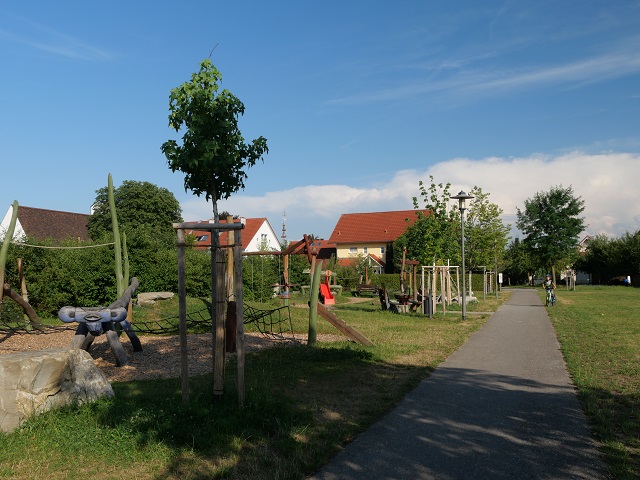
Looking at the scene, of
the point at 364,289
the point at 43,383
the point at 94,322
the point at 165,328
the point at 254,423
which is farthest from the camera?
the point at 364,289

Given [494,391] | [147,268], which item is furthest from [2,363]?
[147,268]

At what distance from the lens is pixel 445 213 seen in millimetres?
25875

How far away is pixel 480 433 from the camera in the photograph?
19.1 ft

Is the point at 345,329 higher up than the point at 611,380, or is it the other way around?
the point at 345,329

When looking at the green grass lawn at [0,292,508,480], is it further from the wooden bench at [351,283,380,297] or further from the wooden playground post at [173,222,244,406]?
the wooden bench at [351,283,380,297]

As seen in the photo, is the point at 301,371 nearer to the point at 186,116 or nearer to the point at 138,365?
the point at 138,365

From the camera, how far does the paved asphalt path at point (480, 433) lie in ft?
15.6

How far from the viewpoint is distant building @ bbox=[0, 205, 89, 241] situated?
4956cm

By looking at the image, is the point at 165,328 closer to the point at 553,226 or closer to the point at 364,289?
the point at 364,289

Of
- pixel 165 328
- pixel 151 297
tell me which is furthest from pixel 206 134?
pixel 151 297

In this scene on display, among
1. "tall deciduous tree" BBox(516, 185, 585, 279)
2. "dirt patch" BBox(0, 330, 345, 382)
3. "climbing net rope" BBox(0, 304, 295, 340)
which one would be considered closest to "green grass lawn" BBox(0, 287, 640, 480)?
"dirt patch" BBox(0, 330, 345, 382)

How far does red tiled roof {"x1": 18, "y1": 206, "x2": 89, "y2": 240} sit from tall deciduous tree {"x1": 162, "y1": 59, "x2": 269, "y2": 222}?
41177 millimetres

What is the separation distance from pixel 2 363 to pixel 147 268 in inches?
601

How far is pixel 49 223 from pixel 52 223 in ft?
1.65
